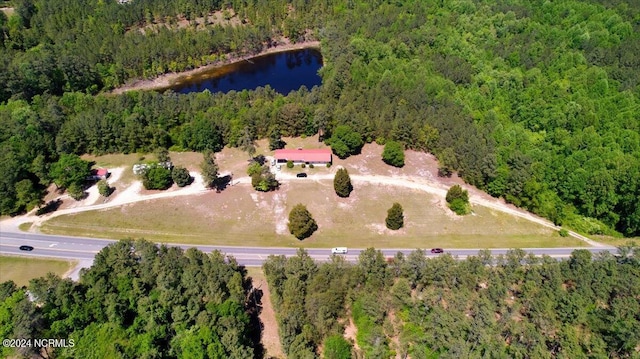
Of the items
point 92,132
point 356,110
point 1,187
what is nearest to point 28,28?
point 92,132

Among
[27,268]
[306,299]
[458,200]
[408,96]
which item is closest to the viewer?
[306,299]

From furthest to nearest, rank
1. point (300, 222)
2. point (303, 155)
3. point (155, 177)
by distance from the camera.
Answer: point (303, 155) < point (155, 177) < point (300, 222)

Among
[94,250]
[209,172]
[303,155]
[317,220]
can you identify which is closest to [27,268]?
[94,250]

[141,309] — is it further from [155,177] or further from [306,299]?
[155,177]

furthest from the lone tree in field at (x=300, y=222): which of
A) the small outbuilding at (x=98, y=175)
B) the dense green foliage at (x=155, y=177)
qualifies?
the small outbuilding at (x=98, y=175)

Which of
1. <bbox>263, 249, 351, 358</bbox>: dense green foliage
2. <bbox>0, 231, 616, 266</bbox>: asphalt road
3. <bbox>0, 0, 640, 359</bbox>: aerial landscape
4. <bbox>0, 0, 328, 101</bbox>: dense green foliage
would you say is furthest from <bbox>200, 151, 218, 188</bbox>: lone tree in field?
<bbox>0, 0, 328, 101</bbox>: dense green foliage

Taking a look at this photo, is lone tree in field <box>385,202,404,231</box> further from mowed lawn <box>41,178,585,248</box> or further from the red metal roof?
the red metal roof

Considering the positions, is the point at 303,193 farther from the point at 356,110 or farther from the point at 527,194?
the point at 527,194

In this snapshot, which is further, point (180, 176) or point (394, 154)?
point (394, 154)
